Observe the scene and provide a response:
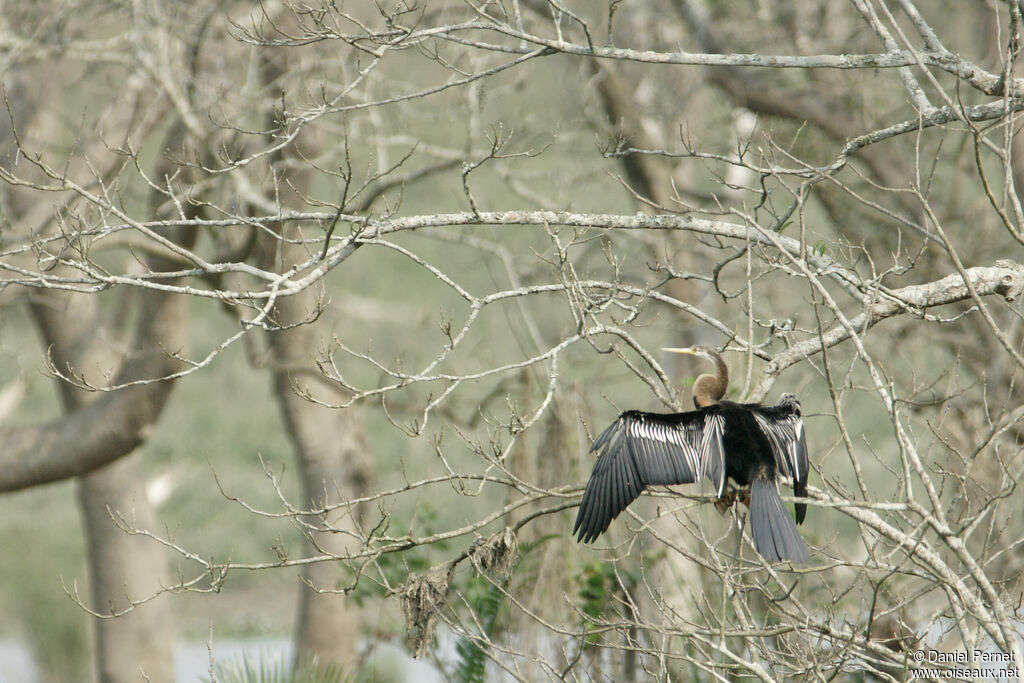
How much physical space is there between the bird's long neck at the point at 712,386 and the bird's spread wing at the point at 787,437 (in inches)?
24.2

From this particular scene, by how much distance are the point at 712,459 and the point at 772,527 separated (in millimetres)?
277

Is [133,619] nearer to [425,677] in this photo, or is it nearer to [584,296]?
[425,677]

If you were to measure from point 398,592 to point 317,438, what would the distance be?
12.9ft

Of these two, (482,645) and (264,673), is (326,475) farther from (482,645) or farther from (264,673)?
(482,645)

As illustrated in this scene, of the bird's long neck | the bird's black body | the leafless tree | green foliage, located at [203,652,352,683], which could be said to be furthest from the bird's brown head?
green foliage, located at [203,652,352,683]

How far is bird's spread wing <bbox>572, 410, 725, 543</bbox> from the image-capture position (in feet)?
10.9

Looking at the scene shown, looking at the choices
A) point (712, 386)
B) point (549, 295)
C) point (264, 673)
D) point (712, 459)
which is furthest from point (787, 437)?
point (549, 295)

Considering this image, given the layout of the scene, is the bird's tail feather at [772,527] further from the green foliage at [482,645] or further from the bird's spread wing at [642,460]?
the green foliage at [482,645]

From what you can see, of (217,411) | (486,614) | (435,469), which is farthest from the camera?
(217,411)

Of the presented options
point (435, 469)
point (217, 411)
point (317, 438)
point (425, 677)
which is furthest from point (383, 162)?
point (217, 411)

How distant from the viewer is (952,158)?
8227mm

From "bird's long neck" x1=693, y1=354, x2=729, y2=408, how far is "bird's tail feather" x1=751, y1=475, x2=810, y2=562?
0.63 metres

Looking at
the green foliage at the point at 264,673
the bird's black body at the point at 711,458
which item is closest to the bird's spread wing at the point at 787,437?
the bird's black body at the point at 711,458

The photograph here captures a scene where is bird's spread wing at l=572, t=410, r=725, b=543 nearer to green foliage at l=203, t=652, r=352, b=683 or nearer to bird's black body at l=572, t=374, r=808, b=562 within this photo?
bird's black body at l=572, t=374, r=808, b=562
